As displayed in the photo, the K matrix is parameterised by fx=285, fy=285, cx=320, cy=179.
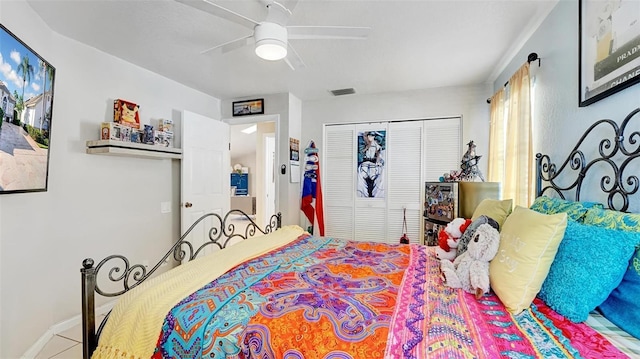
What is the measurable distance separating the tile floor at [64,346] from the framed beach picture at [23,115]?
3.88 ft

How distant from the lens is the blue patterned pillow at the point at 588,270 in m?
1.01

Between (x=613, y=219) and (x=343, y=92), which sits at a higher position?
(x=343, y=92)

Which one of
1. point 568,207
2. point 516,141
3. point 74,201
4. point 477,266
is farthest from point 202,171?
point 568,207

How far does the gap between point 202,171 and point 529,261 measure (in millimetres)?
3386

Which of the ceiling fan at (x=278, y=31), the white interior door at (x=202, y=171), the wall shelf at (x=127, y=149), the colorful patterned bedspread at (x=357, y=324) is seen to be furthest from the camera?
the white interior door at (x=202, y=171)

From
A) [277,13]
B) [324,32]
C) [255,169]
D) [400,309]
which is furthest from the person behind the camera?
[255,169]

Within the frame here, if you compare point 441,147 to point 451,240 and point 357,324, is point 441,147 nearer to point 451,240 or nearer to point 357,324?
point 451,240

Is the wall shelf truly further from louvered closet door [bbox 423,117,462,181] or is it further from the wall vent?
louvered closet door [bbox 423,117,462,181]

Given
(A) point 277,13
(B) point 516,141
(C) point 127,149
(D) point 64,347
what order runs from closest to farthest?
(A) point 277,13
(D) point 64,347
(B) point 516,141
(C) point 127,149

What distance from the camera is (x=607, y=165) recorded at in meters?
1.42

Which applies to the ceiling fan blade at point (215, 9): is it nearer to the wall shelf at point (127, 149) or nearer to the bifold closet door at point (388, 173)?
the wall shelf at point (127, 149)

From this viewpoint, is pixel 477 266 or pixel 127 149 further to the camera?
pixel 127 149

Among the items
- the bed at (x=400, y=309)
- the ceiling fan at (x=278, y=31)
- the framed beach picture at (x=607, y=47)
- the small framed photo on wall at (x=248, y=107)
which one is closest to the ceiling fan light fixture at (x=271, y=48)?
the ceiling fan at (x=278, y=31)

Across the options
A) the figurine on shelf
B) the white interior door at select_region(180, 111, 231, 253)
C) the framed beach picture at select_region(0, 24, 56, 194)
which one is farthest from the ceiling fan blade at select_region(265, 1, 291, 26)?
the figurine on shelf
